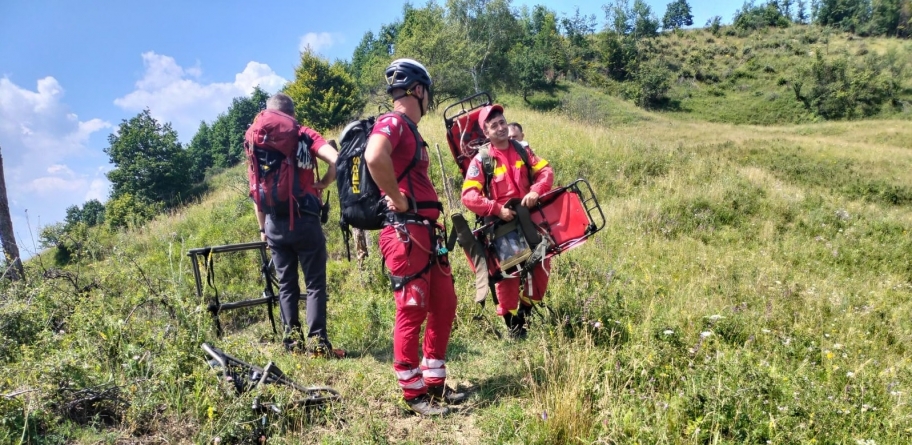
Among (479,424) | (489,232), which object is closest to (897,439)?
(479,424)

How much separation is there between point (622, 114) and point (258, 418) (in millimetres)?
40813

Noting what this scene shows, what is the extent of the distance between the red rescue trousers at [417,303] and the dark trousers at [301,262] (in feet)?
3.91

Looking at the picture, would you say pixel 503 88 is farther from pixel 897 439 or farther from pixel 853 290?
pixel 897 439

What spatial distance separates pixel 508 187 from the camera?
4.11 m

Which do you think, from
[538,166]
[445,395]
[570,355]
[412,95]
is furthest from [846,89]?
[445,395]

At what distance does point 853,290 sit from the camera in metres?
5.79

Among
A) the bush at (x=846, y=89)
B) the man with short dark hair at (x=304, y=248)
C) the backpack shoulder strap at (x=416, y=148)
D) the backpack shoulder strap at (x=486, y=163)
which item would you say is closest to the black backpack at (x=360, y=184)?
the backpack shoulder strap at (x=416, y=148)

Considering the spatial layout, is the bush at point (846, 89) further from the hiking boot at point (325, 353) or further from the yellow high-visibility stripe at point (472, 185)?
the hiking boot at point (325, 353)

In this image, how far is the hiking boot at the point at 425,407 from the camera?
2.91 m

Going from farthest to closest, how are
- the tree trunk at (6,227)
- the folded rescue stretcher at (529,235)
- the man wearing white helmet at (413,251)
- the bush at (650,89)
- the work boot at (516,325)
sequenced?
1. the bush at (650,89)
2. the tree trunk at (6,227)
3. the work boot at (516,325)
4. the folded rescue stretcher at (529,235)
5. the man wearing white helmet at (413,251)

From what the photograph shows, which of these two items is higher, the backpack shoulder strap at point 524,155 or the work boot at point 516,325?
the backpack shoulder strap at point 524,155

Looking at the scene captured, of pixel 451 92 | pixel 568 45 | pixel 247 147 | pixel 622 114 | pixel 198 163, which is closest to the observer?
pixel 247 147

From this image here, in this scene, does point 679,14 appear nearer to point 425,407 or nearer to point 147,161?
point 147,161

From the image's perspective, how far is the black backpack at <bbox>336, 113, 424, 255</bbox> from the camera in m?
2.92
